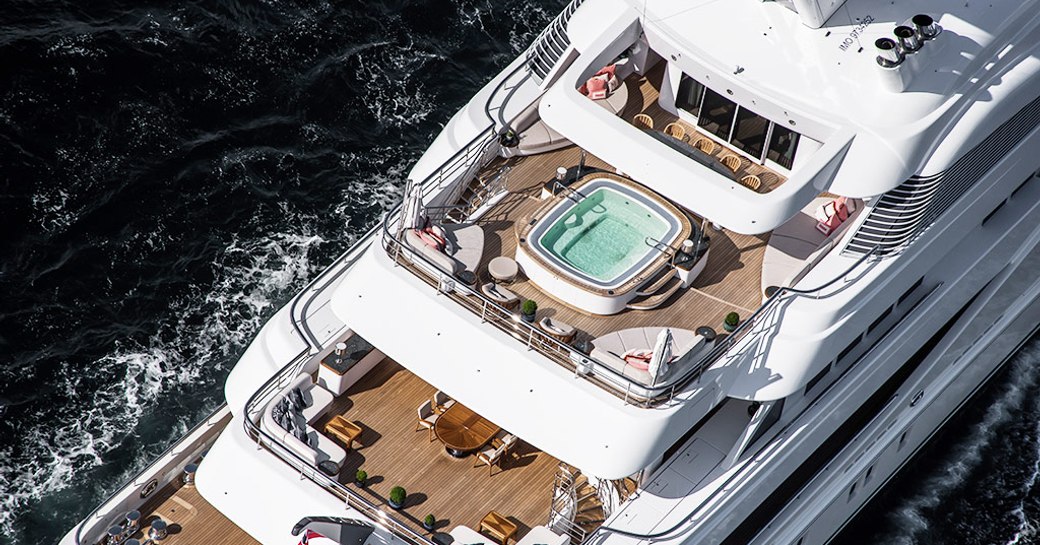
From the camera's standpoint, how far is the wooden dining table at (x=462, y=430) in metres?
21.1

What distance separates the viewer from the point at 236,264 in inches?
1126

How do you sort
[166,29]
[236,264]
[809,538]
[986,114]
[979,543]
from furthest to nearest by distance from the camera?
1. [166,29]
2. [236,264]
3. [979,543]
4. [809,538]
5. [986,114]

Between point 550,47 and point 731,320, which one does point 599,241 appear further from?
point 550,47

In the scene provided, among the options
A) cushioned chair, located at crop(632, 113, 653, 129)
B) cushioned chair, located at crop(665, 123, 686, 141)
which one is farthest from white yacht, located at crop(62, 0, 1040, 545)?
cushioned chair, located at crop(632, 113, 653, 129)

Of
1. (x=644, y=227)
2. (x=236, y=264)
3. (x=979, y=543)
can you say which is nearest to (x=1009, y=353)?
(x=979, y=543)

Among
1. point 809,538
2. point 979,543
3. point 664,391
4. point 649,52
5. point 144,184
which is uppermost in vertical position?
point 649,52

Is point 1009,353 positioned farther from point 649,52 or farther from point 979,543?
point 649,52

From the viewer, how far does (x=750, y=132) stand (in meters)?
21.9

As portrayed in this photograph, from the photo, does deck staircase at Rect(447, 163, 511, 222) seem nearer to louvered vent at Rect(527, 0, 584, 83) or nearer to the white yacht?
the white yacht

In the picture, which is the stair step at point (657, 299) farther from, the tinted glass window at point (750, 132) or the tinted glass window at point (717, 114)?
the tinted glass window at point (717, 114)

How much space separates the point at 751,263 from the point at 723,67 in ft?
9.80

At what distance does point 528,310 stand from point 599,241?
6.30 feet

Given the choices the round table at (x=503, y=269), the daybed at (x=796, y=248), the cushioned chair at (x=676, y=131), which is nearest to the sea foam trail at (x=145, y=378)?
the round table at (x=503, y=269)

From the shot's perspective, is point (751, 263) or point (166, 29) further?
point (166, 29)
